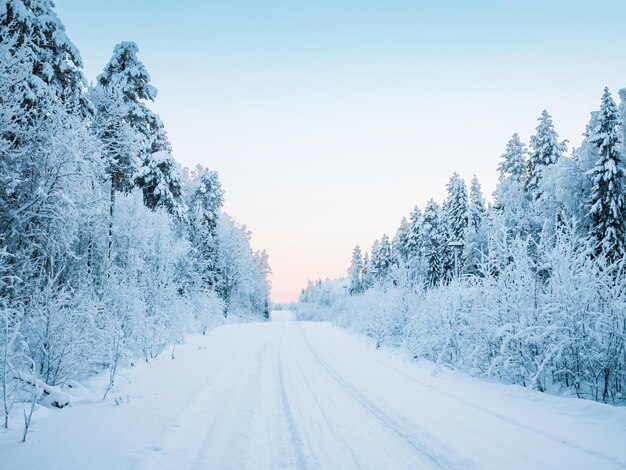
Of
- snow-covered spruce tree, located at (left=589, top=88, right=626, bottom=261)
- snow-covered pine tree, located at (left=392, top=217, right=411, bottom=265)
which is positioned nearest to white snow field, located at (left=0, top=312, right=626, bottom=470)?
snow-covered spruce tree, located at (left=589, top=88, right=626, bottom=261)

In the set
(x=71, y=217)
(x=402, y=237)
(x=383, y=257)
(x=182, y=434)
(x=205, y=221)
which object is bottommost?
(x=182, y=434)

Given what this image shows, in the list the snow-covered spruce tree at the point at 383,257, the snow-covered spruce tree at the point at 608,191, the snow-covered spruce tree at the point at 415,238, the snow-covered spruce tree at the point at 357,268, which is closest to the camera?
the snow-covered spruce tree at the point at 608,191

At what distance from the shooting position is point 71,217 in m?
9.05

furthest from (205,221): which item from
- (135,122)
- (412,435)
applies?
(412,435)

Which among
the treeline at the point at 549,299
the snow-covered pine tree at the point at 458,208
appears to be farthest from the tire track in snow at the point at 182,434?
the snow-covered pine tree at the point at 458,208

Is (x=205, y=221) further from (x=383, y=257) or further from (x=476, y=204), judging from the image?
(x=383, y=257)

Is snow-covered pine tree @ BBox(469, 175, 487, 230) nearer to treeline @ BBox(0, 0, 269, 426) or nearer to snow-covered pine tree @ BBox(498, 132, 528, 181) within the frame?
snow-covered pine tree @ BBox(498, 132, 528, 181)

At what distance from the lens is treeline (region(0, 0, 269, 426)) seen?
7.19 metres

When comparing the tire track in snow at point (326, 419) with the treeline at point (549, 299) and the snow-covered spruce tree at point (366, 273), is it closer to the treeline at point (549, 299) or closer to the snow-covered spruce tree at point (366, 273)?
the treeline at point (549, 299)

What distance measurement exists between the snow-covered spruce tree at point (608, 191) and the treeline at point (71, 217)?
65.1 ft

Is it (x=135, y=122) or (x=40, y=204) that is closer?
(x=40, y=204)

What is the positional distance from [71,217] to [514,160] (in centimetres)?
3398

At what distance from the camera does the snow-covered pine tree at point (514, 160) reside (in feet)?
105

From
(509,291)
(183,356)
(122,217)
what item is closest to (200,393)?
(183,356)
